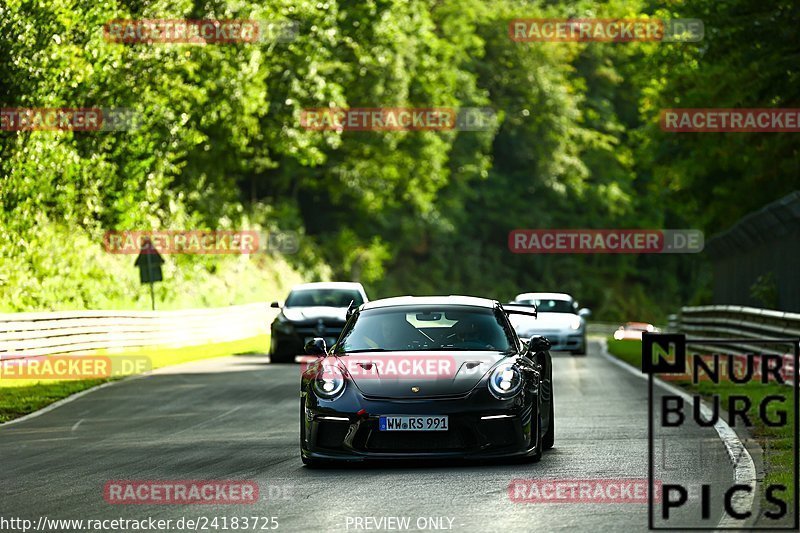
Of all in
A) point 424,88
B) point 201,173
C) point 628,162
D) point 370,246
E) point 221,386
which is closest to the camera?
point 221,386

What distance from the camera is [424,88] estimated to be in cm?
6438

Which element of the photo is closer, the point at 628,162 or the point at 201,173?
the point at 201,173

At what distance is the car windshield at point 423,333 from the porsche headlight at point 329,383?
0.65 metres

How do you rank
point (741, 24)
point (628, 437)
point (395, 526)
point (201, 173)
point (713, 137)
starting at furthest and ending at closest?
1. point (201, 173)
2. point (713, 137)
3. point (741, 24)
4. point (628, 437)
5. point (395, 526)

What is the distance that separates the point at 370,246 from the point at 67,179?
3099cm

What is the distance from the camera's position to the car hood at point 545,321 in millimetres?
34312

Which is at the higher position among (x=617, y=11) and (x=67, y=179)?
(x=617, y=11)

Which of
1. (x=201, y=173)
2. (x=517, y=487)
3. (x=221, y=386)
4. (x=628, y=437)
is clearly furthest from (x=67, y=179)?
(x=517, y=487)

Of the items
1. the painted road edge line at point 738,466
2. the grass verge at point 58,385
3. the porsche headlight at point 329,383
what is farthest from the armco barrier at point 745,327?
the grass verge at point 58,385

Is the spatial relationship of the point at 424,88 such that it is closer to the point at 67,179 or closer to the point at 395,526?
the point at 67,179

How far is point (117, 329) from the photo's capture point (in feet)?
113

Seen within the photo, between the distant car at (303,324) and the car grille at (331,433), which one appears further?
the distant car at (303,324)

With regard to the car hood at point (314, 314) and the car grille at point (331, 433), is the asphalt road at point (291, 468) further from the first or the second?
the car hood at point (314, 314)

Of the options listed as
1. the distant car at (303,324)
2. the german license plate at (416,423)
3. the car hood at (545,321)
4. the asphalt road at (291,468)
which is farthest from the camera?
the car hood at (545,321)
